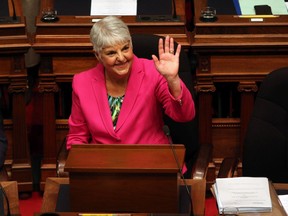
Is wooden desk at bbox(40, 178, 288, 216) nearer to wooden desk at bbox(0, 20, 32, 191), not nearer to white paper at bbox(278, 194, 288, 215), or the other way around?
white paper at bbox(278, 194, 288, 215)

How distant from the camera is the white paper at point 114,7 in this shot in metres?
3.70

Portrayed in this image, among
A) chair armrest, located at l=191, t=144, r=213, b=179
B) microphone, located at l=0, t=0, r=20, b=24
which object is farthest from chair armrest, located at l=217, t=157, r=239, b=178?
microphone, located at l=0, t=0, r=20, b=24

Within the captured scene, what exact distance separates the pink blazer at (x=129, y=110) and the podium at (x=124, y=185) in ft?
2.27

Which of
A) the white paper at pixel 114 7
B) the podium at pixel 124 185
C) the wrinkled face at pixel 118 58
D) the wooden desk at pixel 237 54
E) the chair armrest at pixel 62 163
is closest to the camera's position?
the podium at pixel 124 185

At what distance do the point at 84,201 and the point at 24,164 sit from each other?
5.94 ft

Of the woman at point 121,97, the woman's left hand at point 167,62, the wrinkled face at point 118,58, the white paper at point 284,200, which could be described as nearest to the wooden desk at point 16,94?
the woman at point 121,97

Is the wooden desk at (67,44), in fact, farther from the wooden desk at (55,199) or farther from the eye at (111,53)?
the wooden desk at (55,199)

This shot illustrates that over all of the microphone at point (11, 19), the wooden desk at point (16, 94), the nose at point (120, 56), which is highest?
the nose at point (120, 56)

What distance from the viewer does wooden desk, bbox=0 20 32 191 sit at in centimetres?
356

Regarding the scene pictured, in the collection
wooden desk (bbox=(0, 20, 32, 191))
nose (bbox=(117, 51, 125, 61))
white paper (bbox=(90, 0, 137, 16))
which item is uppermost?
white paper (bbox=(90, 0, 137, 16))

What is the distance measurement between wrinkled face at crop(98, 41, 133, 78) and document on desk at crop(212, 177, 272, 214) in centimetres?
69

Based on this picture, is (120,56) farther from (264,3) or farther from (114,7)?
(264,3)

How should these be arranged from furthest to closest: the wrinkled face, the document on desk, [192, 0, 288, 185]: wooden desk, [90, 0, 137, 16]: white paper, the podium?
[90, 0, 137, 16]: white paper → [192, 0, 288, 185]: wooden desk → the wrinkled face → the document on desk → the podium

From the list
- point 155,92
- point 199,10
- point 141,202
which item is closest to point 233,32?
point 199,10
